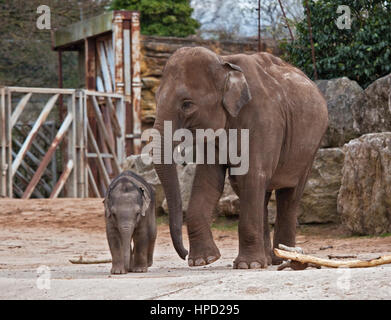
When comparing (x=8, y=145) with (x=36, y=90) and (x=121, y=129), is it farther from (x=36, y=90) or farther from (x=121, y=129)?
(x=121, y=129)

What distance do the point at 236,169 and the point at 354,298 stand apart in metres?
3.03

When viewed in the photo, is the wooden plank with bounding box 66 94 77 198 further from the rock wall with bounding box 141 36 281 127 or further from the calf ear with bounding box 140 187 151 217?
the calf ear with bounding box 140 187 151 217

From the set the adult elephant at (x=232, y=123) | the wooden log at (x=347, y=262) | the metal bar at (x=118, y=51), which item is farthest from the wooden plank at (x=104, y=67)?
the wooden log at (x=347, y=262)

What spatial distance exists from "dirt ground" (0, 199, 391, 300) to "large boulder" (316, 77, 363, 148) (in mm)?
1422

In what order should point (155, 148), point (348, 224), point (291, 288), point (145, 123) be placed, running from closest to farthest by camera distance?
1. point (291, 288)
2. point (155, 148)
3. point (348, 224)
4. point (145, 123)

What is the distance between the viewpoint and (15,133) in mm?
23062

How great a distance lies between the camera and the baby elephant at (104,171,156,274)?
24.8 feet

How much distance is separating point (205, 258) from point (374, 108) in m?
6.02

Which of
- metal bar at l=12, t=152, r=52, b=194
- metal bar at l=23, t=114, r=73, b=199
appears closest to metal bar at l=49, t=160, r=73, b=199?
metal bar at l=23, t=114, r=73, b=199

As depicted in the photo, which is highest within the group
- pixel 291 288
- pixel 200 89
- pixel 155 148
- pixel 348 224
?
pixel 200 89

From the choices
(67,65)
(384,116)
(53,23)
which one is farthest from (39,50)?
(384,116)

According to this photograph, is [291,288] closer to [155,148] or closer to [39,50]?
[155,148]

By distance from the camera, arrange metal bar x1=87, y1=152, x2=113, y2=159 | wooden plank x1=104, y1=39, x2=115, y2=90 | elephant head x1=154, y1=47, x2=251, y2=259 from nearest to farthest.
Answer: elephant head x1=154, y1=47, x2=251, y2=259 < metal bar x1=87, y1=152, x2=113, y2=159 < wooden plank x1=104, y1=39, x2=115, y2=90

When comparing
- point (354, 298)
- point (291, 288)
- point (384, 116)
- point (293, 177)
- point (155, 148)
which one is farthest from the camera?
point (384, 116)
